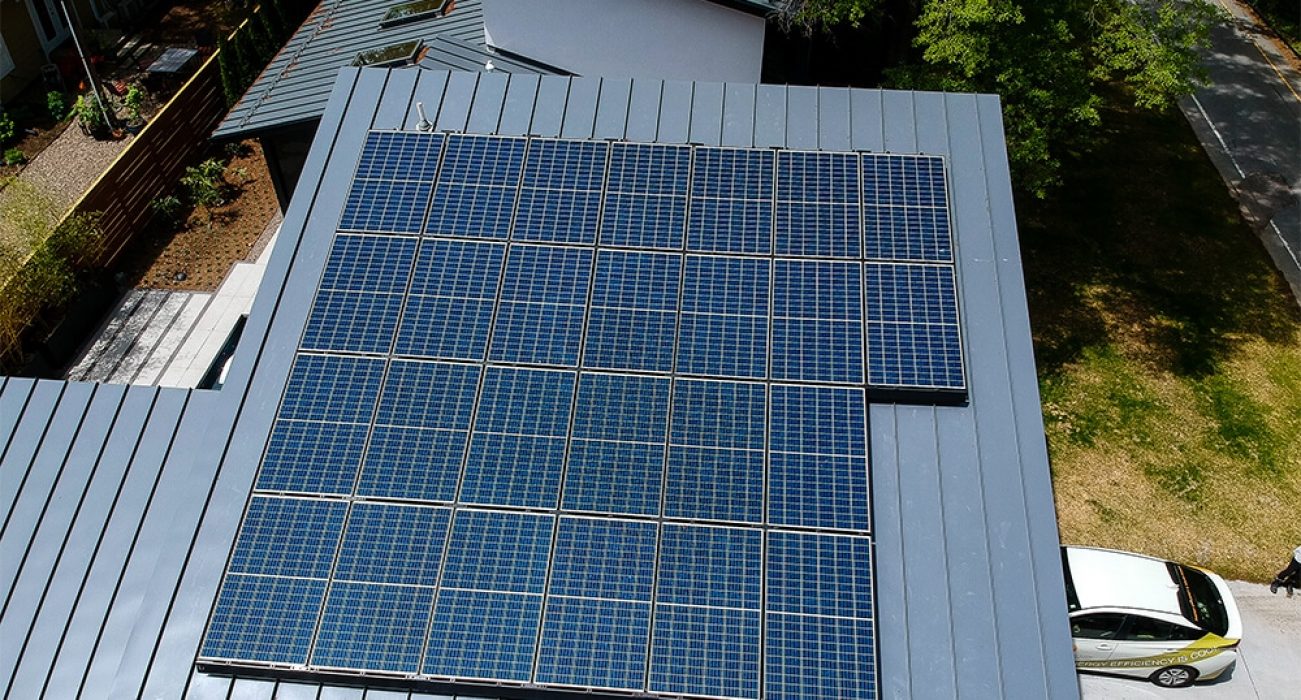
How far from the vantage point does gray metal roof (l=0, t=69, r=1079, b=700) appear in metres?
10.2

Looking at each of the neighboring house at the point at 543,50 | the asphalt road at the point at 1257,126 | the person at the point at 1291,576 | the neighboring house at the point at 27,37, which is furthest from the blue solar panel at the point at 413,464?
the neighboring house at the point at 27,37

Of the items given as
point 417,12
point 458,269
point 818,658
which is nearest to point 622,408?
point 458,269

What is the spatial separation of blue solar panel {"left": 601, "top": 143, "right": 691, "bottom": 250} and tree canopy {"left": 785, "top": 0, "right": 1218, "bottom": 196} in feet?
23.2

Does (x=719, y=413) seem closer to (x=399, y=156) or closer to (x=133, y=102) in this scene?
(x=399, y=156)

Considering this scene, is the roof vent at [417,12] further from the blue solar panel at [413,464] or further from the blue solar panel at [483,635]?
the blue solar panel at [483,635]

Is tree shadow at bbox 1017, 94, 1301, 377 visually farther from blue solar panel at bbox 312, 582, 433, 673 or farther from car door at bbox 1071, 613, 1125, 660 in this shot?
blue solar panel at bbox 312, 582, 433, 673

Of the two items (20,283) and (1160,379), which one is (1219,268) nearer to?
(1160,379)

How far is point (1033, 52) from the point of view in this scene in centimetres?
2034

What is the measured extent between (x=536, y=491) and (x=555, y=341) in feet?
6.62

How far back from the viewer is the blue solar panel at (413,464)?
1106 centimetres

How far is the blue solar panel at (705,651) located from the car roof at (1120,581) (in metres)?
9.85

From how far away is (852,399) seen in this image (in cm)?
1162

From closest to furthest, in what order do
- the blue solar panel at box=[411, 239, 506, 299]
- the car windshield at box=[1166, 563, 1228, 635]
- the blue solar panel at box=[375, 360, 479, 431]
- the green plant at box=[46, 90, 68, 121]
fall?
the blue solar panel at box=[375, 360, 479, 431] < the blue solar panel at box=[411, 239, 506, 299] < the car windshield at box=[1166, 563, 1228, 635] < the green plant at box=[46, 90, 68, 121]

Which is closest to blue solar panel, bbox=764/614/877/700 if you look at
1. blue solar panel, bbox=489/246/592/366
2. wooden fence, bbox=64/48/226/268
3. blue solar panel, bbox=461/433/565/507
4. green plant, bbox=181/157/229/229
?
blue solar panel, bbox=461/433/565/507
